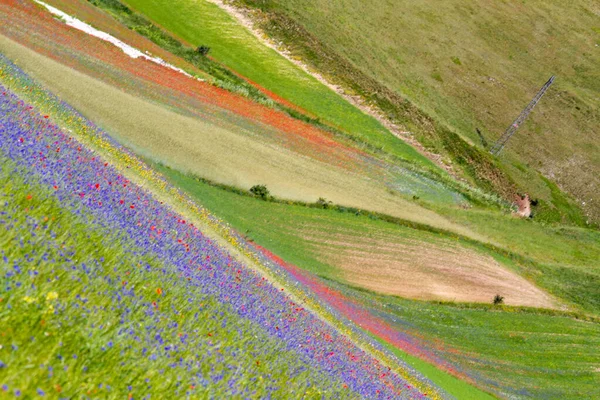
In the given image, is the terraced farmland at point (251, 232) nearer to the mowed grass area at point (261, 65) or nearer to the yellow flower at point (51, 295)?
the yellow flower at point (51, 295)

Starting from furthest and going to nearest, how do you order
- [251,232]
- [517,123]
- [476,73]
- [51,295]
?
1. [476,73]
2. [517,123]
3. [251,232]
4. [51,295]

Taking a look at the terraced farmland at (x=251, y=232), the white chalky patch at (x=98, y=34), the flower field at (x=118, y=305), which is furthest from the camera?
the white chalky patch at (x=98, y=34)

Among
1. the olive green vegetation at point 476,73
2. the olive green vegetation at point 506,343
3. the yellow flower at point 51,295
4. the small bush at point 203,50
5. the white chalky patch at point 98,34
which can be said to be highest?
the olive green vegetation at point 476,73

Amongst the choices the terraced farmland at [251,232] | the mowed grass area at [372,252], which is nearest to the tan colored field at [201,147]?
the terraced farmland at [251,232]

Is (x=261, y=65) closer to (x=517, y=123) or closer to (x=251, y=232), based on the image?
(x=251, y=232)

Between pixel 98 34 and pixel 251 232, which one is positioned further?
pixel 98 34

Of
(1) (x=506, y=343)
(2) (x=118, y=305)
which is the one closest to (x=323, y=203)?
(1) (x=506, y=343)
